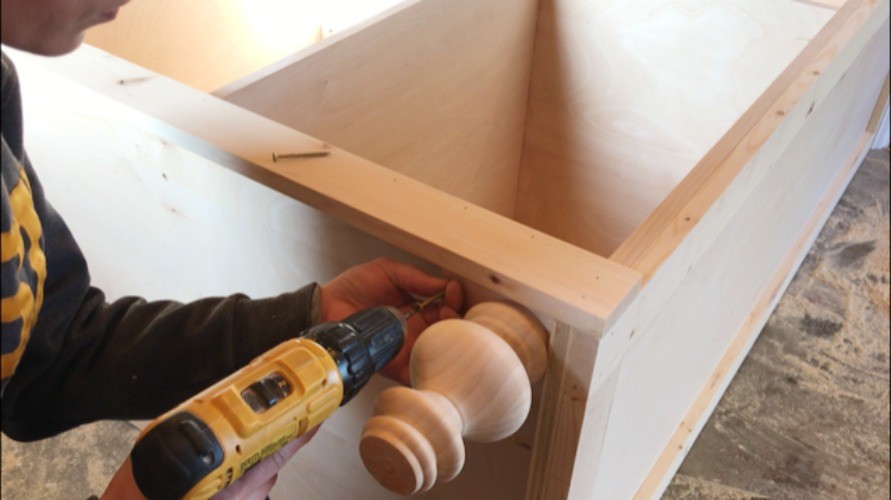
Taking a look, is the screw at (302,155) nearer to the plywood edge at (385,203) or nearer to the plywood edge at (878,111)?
the plywood edge at (385,203)

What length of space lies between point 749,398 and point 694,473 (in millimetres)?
187

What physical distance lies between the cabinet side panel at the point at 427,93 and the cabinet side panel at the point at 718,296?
1.58 ft

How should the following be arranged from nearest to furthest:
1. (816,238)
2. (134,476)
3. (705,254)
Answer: (134,476) → (705,254) → (816,238)

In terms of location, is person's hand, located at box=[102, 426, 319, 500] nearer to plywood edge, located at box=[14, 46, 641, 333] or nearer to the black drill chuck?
the black drill chuck

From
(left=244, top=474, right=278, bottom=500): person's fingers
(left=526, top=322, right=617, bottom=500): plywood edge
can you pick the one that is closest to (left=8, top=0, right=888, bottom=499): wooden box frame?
(left=526, top=322, right=617, bottom=500): plywood edge

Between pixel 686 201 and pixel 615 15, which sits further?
pixel 615 15

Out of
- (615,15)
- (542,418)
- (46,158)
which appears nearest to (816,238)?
(615,15)

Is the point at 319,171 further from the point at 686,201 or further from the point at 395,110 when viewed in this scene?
the point at 395,110

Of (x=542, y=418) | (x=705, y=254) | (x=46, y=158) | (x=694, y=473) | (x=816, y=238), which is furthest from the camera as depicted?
(x=816, y=238)

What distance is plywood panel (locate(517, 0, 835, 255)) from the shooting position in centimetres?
119

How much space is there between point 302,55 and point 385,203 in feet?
1.32

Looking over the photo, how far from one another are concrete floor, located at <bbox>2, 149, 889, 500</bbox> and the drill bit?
2.05ft

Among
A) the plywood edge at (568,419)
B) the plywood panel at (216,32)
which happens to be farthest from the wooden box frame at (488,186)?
the plywood panel at (216,32)

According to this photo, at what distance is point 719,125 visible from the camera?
4.09 feet
